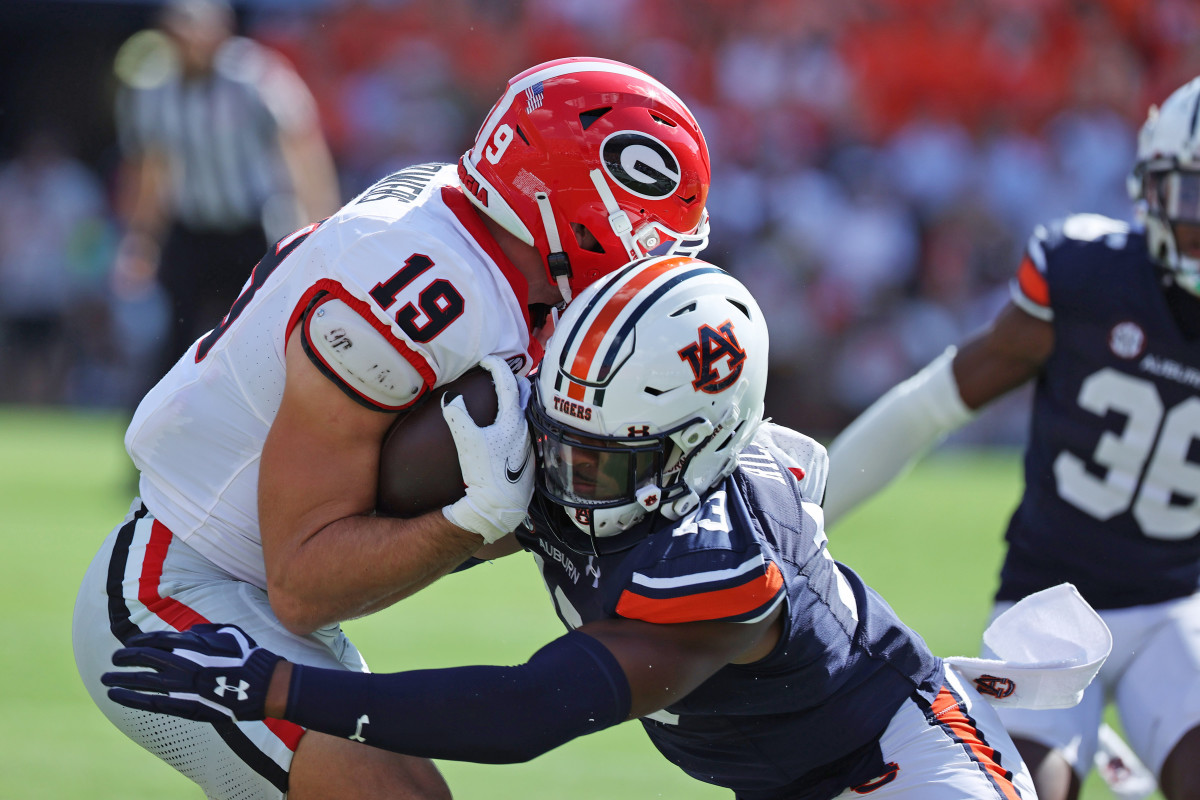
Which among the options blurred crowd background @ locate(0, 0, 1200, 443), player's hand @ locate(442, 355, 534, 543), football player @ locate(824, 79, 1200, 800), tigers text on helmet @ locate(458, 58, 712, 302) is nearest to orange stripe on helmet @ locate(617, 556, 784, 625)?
player's hand @ locate(442, 355, 534, 543)

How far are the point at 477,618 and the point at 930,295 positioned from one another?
7.12 metres

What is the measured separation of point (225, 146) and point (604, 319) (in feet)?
17.3

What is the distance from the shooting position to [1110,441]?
148 inches

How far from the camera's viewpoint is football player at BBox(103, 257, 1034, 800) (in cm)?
213

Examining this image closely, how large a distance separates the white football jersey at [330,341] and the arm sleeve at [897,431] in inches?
50.4

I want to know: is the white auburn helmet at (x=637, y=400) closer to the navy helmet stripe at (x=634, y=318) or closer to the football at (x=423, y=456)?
the navy helmet stripe at (x=634, y=318)

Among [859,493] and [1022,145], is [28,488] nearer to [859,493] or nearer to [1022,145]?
[859,493]

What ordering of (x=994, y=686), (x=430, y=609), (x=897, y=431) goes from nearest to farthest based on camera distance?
(x=994, y=686)
(x=897, y=431)
(x=430, y=609)

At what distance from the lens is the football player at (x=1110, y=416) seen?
12.1ft

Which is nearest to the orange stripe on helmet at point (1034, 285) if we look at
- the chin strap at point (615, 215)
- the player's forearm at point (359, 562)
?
the chin strap at point (615, 215)

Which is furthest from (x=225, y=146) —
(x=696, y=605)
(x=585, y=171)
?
(x=696, y=605)

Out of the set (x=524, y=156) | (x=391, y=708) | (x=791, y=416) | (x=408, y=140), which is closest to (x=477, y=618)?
(x=524, y=156)

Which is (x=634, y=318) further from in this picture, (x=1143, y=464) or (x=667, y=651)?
(x=1143, y=464)

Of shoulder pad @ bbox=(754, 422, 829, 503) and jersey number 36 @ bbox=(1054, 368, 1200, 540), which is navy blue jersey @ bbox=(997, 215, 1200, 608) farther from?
shoulder pad @ bbox=(754, 422, 829, 503)
